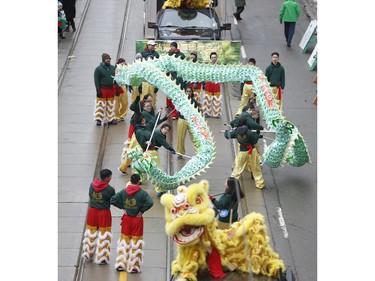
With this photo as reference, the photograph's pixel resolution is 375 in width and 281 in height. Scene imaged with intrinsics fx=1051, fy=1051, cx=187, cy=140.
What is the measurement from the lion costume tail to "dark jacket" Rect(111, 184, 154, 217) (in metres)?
1.87

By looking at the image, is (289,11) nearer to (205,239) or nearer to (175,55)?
(175,55)

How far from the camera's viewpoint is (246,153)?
70.2 feet

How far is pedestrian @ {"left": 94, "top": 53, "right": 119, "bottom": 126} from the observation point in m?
23.9

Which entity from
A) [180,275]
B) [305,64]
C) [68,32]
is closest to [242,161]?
[180,275]

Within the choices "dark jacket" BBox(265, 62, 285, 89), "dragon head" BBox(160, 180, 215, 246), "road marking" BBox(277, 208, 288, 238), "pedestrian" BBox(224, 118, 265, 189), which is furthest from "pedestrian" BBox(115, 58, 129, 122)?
"dragon head" BBox(160, 180, 215, 246)

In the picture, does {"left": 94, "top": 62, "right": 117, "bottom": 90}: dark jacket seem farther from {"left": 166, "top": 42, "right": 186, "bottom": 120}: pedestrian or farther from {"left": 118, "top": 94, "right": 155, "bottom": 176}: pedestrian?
{"left": 118, "top": 94, "right": 155, "bottom": 176}: pedestrian

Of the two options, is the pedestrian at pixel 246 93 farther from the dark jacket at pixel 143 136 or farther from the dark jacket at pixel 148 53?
the dark jacket at pixel 143 136

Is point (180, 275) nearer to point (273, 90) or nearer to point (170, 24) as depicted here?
point (273, 90)

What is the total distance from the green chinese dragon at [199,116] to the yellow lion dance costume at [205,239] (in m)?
3.75

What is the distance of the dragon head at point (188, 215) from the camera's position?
15.4 metres

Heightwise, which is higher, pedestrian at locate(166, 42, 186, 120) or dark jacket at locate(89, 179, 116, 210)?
pedestrian at locate(166, 42, 186, 120)

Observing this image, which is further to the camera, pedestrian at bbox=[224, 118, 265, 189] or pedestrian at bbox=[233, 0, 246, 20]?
pedestrian at bbox=[233, 0, 246, 20]

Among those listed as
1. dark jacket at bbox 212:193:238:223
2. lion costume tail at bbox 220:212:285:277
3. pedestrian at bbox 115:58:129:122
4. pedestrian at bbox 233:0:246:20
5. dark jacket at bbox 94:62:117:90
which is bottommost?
lion costume tail at bbox 220:212:285:277

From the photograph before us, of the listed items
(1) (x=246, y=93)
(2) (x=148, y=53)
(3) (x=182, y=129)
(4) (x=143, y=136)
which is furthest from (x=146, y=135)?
(1) (x=246, y=93)
